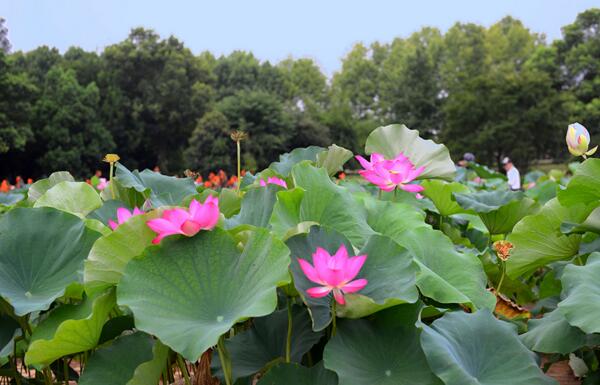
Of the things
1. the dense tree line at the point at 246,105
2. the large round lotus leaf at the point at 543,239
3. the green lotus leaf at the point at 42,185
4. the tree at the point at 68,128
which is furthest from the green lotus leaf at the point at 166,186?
the tree at the point at 68,128

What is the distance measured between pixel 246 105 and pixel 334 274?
2567 cm

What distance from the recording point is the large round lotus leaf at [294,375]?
770mm

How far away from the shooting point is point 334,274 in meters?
0.71

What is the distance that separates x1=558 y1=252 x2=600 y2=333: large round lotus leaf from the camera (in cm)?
78

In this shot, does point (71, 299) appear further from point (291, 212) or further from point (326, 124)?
point (326, 124)

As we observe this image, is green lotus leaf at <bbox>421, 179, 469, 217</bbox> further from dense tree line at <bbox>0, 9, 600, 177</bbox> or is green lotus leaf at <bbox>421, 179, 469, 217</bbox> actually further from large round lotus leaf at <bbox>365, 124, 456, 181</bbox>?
dense tree line at <bbox>0, 9, 600, 177</bbox>

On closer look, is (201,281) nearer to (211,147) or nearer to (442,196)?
(442,196)

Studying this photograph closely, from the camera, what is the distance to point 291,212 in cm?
97

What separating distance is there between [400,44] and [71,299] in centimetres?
3716

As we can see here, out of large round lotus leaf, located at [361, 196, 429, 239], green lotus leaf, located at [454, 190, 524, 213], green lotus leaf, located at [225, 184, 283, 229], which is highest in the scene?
green lotus leaf, located at [225, 184, 283, 229]

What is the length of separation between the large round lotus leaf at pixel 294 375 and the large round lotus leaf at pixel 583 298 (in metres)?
0.31

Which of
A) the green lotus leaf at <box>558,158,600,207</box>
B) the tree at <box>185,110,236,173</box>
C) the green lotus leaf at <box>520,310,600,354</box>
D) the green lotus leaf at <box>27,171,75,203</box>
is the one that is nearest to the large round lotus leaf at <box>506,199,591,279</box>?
the green lotus leaf at <box>558,158,600,207</box>

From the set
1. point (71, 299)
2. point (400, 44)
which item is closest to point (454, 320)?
point (71, 299)

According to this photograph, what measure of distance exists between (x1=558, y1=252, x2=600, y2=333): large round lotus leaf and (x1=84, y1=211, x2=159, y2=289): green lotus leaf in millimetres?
545
